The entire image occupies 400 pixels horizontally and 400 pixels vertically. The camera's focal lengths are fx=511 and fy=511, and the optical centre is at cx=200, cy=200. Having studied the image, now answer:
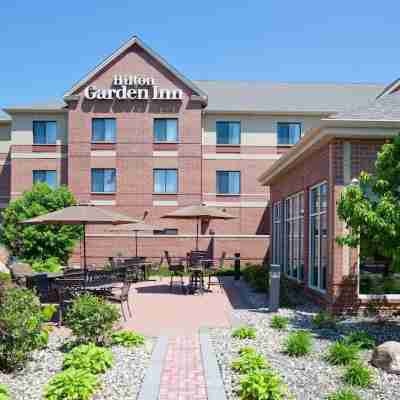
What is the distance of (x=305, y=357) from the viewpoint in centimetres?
774

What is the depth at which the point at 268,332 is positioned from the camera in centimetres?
957

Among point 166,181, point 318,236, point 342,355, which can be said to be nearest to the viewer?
point 342,355

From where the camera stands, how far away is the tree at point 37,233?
2509 centimetres

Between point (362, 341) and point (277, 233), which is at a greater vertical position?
point (277, 233)

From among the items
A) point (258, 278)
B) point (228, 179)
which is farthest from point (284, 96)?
point (258, 278)

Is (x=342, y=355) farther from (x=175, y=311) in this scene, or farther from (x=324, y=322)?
(x=175, y=311)

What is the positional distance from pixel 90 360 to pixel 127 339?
1.66 m

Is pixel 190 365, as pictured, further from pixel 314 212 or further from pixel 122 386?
pixel 314 212

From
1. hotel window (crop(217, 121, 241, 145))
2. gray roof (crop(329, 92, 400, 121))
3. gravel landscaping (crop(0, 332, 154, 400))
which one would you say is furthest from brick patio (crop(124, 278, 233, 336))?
hotel window (crop(217, 121, 241, 145))

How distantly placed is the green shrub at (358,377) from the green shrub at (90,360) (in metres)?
3.20

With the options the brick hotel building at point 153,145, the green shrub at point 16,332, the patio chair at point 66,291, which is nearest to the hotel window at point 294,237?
the patio chair at point 66,291

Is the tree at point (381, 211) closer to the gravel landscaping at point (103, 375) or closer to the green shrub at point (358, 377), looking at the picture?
the green shrub at point (358, 377)

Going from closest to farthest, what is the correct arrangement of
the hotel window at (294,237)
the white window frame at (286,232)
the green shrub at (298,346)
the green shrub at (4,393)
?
the green shrub at (4,393), the green shrub at (298,346), the hotel window at (294,237), the white window frame at (286,232)

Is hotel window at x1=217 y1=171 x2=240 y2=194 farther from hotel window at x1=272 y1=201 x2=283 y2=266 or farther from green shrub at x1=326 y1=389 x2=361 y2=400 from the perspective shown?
green shrub at x1=326 y1=389 x2=361 y2=400
